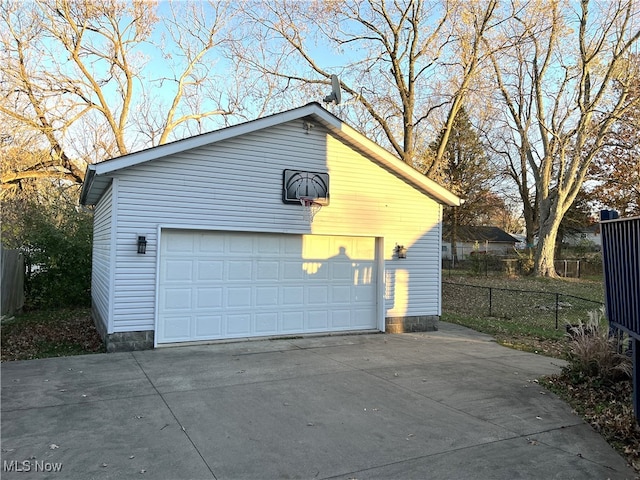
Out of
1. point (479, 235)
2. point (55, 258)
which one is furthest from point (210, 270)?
point (479, 235)

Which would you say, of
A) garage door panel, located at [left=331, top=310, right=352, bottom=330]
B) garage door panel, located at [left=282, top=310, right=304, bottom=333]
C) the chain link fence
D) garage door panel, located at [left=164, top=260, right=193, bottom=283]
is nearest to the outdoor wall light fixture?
garage door panel, located at [left=164, top=260, right=193, bottom=283]

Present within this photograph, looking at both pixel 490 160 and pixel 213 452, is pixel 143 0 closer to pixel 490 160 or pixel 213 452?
pixel 213 452

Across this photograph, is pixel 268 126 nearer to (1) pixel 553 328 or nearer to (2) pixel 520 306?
(1) pixel 553 328

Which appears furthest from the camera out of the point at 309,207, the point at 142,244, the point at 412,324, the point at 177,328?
the point at 412,324

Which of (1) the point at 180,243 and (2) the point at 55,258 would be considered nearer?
(1) the point at 180,243

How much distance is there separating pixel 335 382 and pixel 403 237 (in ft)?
16.2

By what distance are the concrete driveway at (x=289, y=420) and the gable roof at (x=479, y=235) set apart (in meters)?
30.3

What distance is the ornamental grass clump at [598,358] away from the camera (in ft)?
18.5

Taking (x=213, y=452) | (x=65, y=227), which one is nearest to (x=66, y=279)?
(x=65, y=227)

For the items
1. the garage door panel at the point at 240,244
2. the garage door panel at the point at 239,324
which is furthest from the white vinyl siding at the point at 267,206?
the garage door panel at the point at 239,324

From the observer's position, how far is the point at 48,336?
9.23m

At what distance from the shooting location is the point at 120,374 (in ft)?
21.2

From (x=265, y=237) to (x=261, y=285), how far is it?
0.97 m

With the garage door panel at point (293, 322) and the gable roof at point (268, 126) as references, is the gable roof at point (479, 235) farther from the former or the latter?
the garage door panel at point (293, 322)
